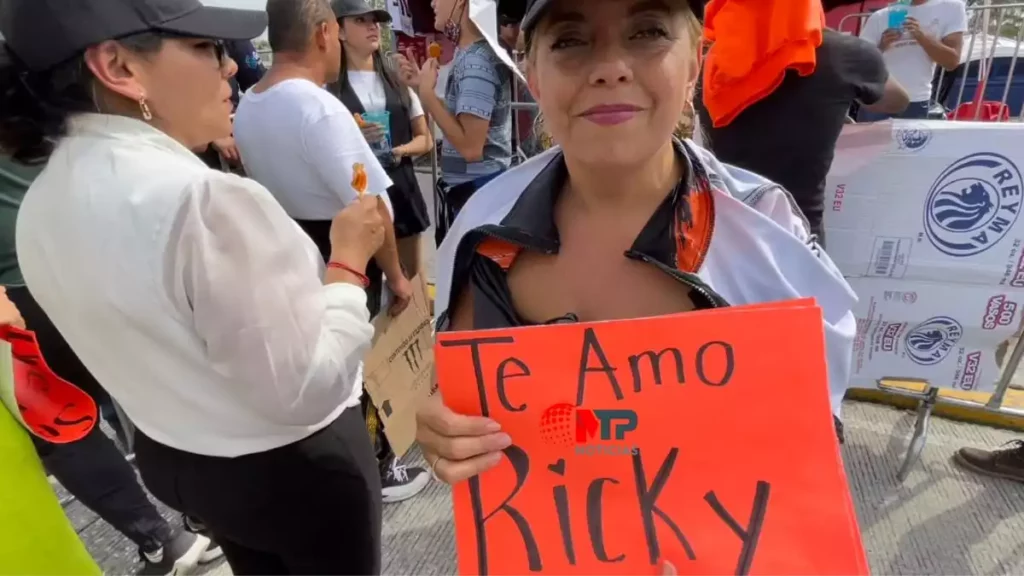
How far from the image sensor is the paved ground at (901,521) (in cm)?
210

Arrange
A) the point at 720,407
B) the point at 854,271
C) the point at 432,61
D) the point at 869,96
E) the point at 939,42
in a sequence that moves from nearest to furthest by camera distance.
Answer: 1. the point at 720,407
2. the point at 869,96
3. the point at 854,271
4. the point at 432,61
5. the point at 939,42

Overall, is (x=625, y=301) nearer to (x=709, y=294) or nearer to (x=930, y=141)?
(x=709, y=294)

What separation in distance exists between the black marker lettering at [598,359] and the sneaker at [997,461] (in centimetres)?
242

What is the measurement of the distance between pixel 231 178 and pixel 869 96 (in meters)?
1.80

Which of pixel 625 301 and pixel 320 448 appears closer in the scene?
pixel 625 301

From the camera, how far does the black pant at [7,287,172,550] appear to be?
1940mm

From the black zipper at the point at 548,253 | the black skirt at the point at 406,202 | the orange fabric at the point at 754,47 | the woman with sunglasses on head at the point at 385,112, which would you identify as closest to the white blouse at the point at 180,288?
the black zipper at the point at 548,253

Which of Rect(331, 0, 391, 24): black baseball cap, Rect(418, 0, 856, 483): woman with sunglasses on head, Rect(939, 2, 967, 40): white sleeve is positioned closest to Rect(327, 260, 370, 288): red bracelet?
Rect(418, 0, 856, 483): woman with sunglasses on head

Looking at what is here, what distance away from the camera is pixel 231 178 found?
1090mm

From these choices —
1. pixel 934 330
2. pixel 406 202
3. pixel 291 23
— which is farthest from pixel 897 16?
pixel 291 23

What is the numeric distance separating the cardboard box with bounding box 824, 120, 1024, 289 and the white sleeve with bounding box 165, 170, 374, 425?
1.88 m

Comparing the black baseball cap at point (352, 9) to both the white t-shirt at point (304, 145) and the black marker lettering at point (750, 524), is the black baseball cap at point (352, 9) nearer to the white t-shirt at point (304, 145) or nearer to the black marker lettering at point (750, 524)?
the white t-shirt at point (304, 145)

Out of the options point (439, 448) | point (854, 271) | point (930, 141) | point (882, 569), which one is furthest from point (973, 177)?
point (439, 448)

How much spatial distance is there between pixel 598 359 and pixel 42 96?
42.0 inches
